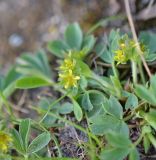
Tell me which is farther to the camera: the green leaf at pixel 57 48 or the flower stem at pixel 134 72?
the green leaf at pixel 57 48

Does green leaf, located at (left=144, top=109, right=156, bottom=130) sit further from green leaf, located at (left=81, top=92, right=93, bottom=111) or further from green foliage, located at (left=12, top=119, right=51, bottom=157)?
green foliage, located at (left=12, top=119, right=51, bottom=157)

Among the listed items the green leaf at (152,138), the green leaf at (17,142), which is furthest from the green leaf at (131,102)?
the green leaf at (17,142)

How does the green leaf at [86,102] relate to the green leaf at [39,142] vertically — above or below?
above

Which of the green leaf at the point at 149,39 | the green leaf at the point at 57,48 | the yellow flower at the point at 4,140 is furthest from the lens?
the green leaf at the point at 57,48

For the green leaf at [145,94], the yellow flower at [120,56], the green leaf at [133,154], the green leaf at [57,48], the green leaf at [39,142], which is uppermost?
the green leaf at [57,48]

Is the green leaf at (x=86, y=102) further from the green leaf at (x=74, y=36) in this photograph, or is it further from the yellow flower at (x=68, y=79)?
A: the green leaf at (x=74, y=36)

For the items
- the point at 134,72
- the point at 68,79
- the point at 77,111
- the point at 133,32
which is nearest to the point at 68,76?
the point at 68,79

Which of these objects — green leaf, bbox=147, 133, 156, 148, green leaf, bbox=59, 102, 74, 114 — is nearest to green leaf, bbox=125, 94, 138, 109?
green leaf, bbox=147, 133, 156, 148

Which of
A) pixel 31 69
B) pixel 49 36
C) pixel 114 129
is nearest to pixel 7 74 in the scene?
pixel 31 69
